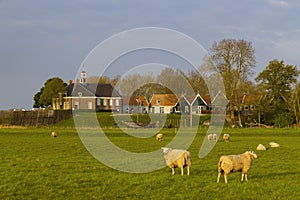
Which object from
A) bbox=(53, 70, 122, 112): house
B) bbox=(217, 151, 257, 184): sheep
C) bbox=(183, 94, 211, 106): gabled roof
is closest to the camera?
bbox=(217, 151, 257, 184): sheep

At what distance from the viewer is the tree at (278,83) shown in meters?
84.0

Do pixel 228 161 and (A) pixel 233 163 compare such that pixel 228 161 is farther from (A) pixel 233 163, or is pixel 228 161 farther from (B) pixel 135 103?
(B) pixel 135 103

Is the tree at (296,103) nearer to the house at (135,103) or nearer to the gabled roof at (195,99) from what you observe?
the gabled roof at (195,99)

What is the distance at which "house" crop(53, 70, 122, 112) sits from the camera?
110688mm

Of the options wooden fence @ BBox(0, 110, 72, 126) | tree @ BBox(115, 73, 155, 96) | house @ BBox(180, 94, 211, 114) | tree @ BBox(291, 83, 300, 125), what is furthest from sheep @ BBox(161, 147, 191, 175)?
house @ BBox(180, 94, 211, 114)

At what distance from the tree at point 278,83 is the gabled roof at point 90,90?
38.1 meters

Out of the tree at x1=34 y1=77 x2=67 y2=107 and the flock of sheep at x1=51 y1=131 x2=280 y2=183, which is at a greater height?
the tree at x1=34 y1=77 x2=67 y2=107

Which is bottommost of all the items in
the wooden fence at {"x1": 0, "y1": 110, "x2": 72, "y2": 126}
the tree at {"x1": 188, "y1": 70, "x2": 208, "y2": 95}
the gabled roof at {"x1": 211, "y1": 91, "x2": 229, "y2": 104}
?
the wooden fence at {"x1": 0, "y1": 110, "x2": 72, "y2": 126}

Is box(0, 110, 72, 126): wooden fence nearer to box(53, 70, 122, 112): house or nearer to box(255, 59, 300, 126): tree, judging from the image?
box(53, 70, 122, 112): house

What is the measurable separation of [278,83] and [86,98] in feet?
155

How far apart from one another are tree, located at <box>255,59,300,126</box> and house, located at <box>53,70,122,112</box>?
36.8 m

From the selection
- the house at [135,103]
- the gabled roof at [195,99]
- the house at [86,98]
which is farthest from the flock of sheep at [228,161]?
the house at [86,98]

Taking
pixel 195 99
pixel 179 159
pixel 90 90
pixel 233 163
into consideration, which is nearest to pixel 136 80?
pixel 179 159

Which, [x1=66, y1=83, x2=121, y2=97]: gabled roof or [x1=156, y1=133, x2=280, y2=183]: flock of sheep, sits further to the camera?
[x1=66, y1=83, x2=121, y2=97]: gabled roof
